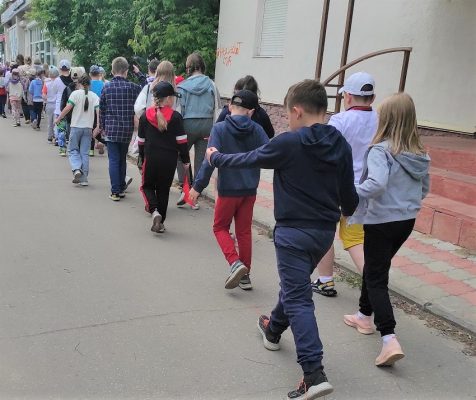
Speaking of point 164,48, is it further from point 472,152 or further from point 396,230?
point 396,230

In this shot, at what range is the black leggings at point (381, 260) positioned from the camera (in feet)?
10.6

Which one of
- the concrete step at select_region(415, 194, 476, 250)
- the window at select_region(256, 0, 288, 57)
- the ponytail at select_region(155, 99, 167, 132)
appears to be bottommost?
the concrete step at select_region(415, 194, 476, 250)

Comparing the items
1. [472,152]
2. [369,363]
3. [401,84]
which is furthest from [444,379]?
[401,84]

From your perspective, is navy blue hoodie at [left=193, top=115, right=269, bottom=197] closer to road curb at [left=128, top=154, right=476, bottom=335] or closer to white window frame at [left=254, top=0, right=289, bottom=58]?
road curb at [left=128, top=154, right=476, bottom=335]

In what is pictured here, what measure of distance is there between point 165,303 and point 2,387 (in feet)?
4.52

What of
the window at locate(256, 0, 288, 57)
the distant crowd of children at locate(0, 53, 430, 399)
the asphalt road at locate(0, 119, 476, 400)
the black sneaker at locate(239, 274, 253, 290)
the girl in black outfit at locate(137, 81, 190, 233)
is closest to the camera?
the distant crowd of children at locate(0, 53, 430, 399)

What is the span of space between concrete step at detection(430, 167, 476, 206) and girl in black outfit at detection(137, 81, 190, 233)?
3.09 meters

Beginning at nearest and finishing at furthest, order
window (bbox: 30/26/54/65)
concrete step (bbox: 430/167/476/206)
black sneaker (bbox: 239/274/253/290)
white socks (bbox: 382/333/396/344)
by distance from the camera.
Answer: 1. white socks (bbox: 382/333/396/344)
2. black sneaker (bbox: 239/274/253/290)
3. concrete step (bbox: 430/167/476/206)
4. window (bbox: 30/26/54/65)

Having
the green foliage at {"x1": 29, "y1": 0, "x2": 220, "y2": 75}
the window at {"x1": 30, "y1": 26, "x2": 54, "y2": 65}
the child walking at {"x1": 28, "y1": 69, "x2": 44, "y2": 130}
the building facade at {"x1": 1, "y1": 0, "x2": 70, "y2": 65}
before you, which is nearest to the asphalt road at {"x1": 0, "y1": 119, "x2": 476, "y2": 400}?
the green foliage at {"x1": 29, "y1": 0, "x2": 220, "y2": 75}

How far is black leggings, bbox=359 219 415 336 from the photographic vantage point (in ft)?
10.6

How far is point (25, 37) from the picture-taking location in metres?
41.8

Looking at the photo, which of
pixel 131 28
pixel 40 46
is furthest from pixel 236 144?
pixel 40 46

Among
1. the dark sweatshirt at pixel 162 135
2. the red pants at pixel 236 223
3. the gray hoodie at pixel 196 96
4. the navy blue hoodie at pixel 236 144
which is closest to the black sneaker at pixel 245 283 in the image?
the red pants at pixel 236 223

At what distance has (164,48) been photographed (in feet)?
40.8
